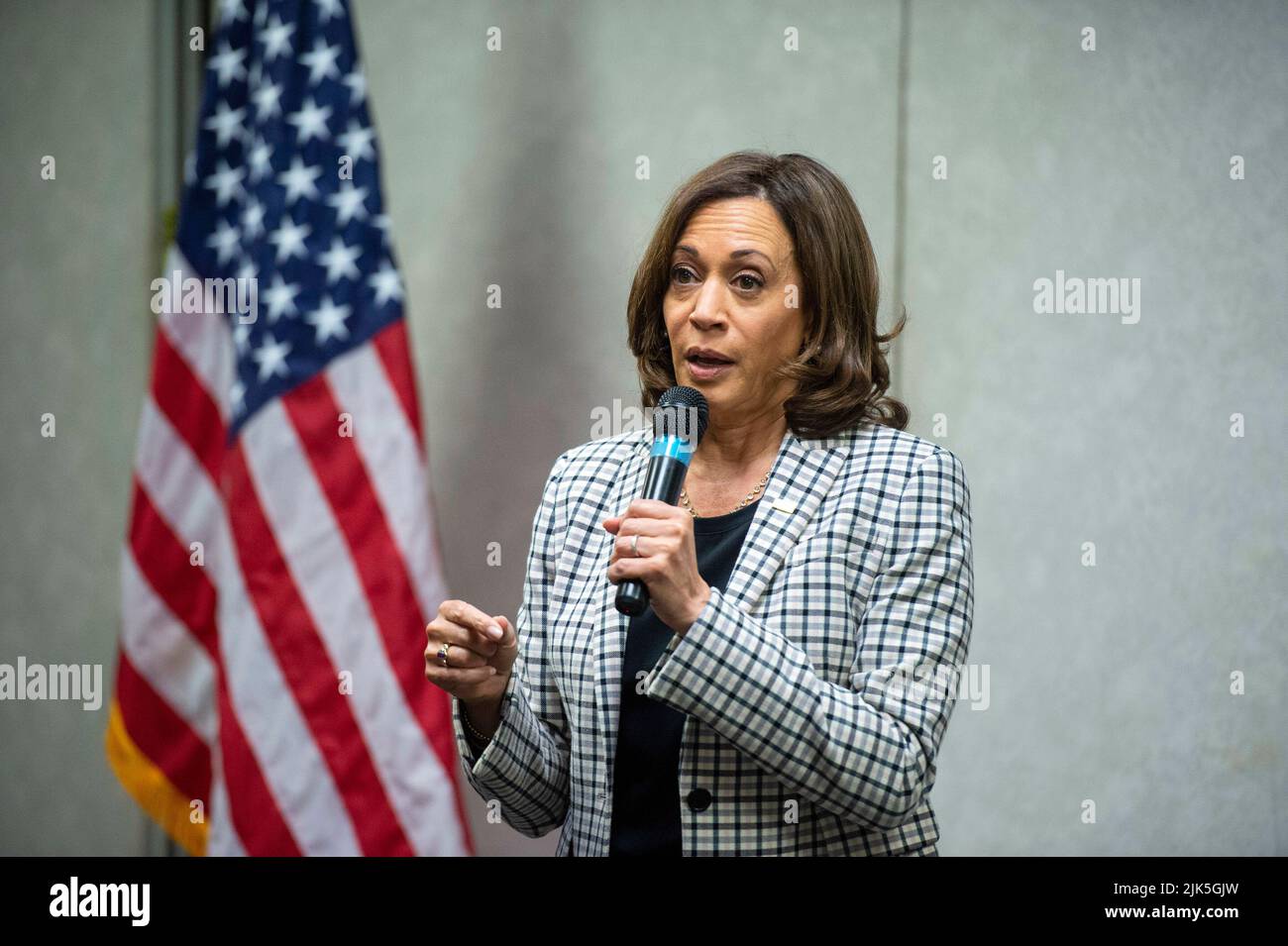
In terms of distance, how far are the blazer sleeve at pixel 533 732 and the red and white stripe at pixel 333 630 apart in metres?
0.98

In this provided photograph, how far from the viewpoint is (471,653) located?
153 cm

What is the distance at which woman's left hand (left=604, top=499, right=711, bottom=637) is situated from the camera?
51.6 inches

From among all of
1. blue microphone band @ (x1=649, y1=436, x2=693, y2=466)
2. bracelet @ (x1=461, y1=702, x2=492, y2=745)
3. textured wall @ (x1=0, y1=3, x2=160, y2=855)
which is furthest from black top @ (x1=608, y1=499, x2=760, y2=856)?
textured wall @ (x1=0, y1=3, x2=160, y2=855)

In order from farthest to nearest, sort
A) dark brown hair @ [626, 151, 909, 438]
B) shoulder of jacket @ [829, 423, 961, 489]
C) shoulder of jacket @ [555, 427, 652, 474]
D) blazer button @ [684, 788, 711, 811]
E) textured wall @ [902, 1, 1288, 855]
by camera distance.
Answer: textured wall @ [902, 1, 1288, 855] → shoulder of jacket @ [555, 427, 652, 474] → dark brown hair @ [626, 151, 909, 438] → shoulder of jacket @ [829, 423, 961, 489] → blazer button @ [684, 788, 711, 811]

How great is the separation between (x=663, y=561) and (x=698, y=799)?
379 millimetres

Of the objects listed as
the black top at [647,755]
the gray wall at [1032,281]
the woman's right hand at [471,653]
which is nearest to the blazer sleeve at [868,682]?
the black top at [647,755]

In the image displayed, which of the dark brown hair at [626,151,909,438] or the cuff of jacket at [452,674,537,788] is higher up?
the dark brown hair at [626,151,909,438]

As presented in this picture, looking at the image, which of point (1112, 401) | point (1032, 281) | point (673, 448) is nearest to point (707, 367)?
point (673, 448)

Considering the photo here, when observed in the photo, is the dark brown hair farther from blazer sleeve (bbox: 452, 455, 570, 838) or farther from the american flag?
the american flag

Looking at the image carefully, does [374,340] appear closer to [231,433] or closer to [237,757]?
[231,433]

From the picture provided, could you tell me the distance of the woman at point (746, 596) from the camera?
138 cm

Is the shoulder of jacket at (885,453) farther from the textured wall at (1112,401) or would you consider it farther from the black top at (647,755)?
the textured wall at (1112,401)

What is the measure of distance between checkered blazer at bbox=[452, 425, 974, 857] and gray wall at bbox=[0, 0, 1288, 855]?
167cm
